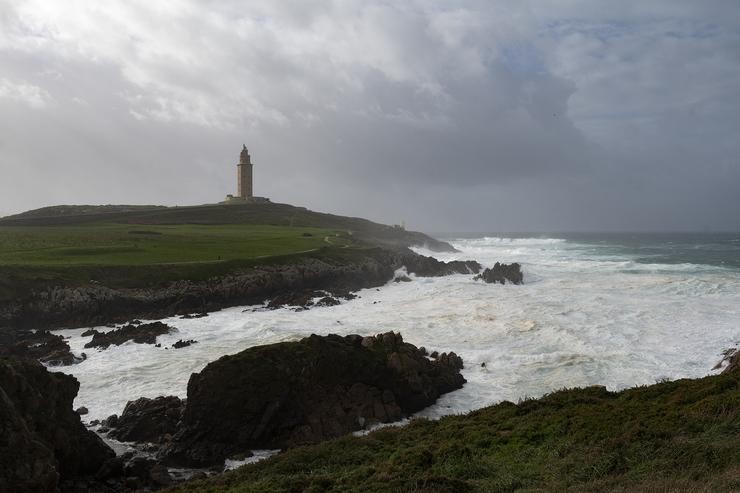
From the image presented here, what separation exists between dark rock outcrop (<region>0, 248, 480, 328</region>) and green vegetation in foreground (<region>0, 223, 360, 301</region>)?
0.83 m

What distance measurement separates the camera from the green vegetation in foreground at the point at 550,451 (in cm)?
867

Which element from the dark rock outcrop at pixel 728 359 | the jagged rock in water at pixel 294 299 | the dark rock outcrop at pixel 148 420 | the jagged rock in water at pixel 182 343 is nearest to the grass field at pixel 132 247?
the jagged rock in water at pixel 294 299

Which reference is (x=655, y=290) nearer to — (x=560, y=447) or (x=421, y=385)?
(x=421, y=385)

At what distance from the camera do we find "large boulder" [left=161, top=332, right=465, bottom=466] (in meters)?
15.0

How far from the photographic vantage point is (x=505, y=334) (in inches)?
1068

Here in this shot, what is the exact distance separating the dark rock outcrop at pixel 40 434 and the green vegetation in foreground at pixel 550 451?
2.69 m

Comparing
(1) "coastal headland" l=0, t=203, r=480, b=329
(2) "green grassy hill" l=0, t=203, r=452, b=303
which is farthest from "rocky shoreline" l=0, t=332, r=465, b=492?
(2) "green grassy hill" l=0, t=203, r=452, b=303

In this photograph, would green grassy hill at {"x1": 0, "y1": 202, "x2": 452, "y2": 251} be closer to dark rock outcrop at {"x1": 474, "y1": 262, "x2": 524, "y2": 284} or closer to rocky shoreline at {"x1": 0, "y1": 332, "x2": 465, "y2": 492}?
dark rock outcrop at {"x1": 474, "y1": 262, "x2": 524, "y2": 284}

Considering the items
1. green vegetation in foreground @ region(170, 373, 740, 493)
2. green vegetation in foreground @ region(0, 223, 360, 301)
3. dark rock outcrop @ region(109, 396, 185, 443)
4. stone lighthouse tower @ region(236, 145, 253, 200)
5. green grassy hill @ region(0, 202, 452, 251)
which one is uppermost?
stone lighthouse tower @ region(236, 145, 253, 200)

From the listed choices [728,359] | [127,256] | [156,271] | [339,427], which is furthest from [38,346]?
[728,359]

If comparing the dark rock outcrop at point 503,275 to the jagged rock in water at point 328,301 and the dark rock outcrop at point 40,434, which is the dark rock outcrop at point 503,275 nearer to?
the jagged rock in water at point 328,301

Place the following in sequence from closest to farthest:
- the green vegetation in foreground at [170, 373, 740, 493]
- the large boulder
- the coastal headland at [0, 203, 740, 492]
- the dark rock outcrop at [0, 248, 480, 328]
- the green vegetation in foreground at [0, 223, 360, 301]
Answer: the green vegetation in foreground at [170, 373, 740, 493] < the coastal headland at [0, 203, 740, 492] < the large boulder < the dark rock outcrop at [0, 248, 480, 328] < the green vegetation in foreground at [0, 223, 360, 301]

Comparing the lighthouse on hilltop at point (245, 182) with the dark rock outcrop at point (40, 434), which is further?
the lighthouse on hilltop at point (245, 182)

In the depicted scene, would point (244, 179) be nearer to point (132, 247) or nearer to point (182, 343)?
point (132, 247)
